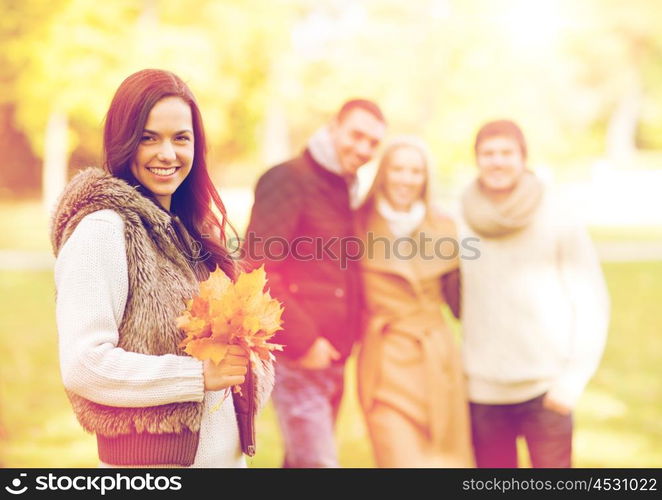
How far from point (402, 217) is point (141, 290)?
146 cm

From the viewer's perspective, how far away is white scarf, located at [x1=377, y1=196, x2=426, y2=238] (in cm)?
274

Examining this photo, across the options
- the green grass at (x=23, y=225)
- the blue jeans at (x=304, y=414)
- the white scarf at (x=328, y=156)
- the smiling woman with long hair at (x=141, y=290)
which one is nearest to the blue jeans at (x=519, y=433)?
the blue jeans at (x=304, y=414)

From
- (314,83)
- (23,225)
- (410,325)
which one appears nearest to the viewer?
(410,325)

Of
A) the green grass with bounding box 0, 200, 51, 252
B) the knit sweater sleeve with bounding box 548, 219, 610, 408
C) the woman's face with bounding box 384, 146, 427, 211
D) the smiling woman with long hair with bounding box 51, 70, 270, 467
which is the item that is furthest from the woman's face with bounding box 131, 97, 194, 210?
the green grass with bounding box 0, 200, 51, 252

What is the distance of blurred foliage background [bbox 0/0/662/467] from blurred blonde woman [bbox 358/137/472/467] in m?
0.65

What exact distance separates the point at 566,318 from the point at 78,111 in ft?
7.77

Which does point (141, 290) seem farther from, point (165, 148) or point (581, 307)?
point (581, 307)

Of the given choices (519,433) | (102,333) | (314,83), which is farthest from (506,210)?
(102,333)

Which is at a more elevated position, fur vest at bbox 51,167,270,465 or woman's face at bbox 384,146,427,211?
woman's face at bbox 384,146,427,211

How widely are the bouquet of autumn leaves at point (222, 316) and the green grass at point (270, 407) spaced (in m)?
1.69

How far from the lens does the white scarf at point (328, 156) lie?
2695 mm

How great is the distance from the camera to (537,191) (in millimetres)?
2686

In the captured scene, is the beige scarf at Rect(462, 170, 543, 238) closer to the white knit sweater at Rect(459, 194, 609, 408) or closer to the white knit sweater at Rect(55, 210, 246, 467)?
the white knit sweater at Rect(459, 194, 609, 408)

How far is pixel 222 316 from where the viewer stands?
1.41m
